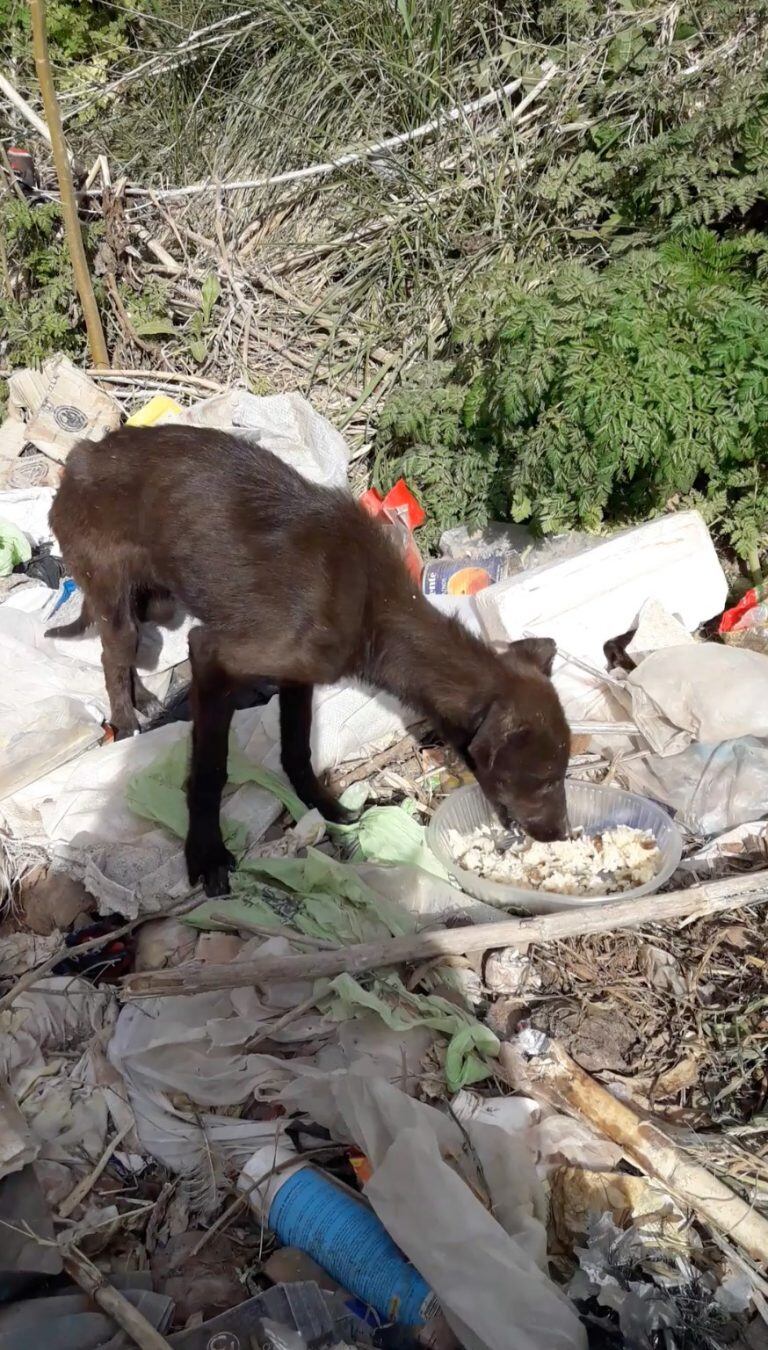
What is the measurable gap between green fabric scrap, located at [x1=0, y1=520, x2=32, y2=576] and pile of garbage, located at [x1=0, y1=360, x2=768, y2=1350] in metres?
0.60

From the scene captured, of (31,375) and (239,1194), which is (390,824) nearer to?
(239,1194)

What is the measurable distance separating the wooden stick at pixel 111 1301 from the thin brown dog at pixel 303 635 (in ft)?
5.02

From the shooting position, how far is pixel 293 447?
6.33 meters

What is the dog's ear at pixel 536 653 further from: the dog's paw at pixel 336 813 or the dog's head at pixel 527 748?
the dog's paw at pixel 336 813

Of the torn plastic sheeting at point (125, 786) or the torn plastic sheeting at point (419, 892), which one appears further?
the torn plastic sheeting at point (125, 786)

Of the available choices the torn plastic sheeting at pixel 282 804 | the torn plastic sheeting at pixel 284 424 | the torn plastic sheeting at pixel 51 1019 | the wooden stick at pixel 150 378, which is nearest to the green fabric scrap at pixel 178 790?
the torn plastic sheeting at pixel 282 804

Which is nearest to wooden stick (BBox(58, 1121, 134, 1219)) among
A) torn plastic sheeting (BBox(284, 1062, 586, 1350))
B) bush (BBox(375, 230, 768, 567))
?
torn plastic sheeting (BBox(284, 1062, 586, 1350))

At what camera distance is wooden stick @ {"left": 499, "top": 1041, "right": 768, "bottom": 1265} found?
2.62 metres

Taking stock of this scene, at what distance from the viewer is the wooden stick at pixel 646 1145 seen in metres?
2.62

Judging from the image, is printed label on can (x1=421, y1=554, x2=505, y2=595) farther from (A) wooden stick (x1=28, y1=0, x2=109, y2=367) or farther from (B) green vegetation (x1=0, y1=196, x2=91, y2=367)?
(B) green vegetation (x1=0, y1=196, x2=91, y2=367)

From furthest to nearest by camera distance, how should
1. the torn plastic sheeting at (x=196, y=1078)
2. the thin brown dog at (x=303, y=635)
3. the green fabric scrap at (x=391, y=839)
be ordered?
the green fabric scrap at (x=391, y=839) → the thin brown dog at (x=303, y=635) → the torn plastic sheeting at (x=196, y=1078)

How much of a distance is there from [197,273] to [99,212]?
2.65 ft

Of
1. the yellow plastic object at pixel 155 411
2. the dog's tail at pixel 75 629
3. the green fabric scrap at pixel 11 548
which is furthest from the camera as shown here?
the yellow plastic object at pixel 155 411

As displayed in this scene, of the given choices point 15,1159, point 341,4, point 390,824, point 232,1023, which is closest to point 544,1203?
point 232,1023
